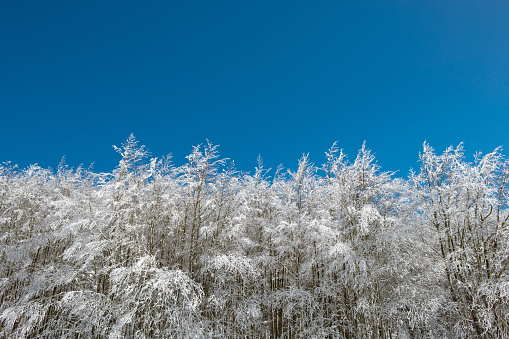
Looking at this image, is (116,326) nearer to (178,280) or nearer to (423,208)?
(178,280)

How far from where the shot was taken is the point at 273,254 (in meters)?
11.4

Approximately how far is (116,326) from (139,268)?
150cm

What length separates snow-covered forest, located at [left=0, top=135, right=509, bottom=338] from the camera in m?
8.27

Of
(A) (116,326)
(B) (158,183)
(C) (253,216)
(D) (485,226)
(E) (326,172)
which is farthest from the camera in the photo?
(C) (253,216)

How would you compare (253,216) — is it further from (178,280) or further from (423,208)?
(423,208)

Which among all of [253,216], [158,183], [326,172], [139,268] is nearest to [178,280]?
[139,268]

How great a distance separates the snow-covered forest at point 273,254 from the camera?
8266mm

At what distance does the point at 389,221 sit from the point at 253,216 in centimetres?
569

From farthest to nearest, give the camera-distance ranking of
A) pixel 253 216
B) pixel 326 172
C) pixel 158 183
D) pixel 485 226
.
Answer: pixel 253 216, pixel 326 172, pixel 158 183, pixel 485 226

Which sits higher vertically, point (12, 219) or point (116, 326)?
point (12, 219)

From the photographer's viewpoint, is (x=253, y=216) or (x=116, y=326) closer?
(x=116, y=326)

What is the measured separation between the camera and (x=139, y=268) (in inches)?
307

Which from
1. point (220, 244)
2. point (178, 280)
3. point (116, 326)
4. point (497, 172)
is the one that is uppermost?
point (497, 172)

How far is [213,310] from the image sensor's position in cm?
1014
